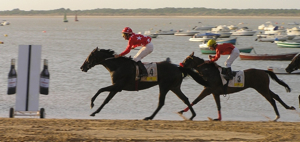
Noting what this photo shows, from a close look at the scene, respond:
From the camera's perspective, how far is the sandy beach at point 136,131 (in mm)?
10055

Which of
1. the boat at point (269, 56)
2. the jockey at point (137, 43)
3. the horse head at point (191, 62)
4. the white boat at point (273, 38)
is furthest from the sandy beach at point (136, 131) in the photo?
the white boat at point (273, 38)

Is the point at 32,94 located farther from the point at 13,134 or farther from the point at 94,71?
the point at 94,71

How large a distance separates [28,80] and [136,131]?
423 cm

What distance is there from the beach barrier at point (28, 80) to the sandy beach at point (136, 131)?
4.87ft

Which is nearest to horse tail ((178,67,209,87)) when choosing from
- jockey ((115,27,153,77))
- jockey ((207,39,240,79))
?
jockey ((207,39,240,79))

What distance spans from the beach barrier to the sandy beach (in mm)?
1484

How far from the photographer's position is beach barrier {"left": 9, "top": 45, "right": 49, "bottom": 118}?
13805 mm

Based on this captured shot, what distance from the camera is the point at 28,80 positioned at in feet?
45.5

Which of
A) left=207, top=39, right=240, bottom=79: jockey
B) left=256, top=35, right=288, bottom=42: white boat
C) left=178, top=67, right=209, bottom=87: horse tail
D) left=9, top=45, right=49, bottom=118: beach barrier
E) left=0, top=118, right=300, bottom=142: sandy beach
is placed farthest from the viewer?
left=256, top=35, right=288, bottom=42: white boat

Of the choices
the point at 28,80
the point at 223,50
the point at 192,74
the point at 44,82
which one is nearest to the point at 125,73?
the point at 192,74

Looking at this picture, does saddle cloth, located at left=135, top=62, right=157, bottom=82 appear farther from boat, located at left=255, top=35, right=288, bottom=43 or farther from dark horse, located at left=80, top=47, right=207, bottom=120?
boat, located at left=255, top=35, right=288, bottom=43

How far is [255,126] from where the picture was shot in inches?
492

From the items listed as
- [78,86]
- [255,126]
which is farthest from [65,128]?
[78,86]

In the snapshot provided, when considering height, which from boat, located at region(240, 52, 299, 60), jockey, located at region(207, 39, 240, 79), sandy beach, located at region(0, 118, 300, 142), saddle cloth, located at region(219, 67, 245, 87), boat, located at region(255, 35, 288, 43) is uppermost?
jockey, located at region(207, 39, 240, 79)
